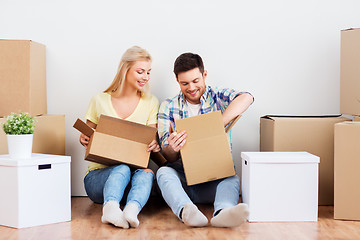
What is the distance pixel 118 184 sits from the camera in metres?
1.77

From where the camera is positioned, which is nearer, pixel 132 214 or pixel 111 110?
pixel 132 214

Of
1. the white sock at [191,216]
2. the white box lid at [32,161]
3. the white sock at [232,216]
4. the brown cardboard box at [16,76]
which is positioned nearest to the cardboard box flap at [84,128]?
the white box lid at [32,161]

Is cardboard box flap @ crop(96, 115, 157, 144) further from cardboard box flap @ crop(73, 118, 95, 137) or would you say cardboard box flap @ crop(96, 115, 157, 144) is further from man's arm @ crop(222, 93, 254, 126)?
man's arm @ crop(222, 93, 254, 126)

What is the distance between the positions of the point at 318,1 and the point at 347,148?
36.5 inches

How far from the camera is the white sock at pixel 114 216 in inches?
62.6

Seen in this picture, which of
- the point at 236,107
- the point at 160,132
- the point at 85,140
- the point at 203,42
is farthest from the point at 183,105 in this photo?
the point at 85,140

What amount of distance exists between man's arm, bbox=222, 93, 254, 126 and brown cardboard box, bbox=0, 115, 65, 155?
0.88 metres

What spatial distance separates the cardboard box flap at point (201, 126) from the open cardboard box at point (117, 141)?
0.17 m

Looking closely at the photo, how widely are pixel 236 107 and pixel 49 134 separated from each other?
3.17 ft

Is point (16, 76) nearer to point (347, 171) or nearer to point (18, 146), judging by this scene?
point (18, 146)

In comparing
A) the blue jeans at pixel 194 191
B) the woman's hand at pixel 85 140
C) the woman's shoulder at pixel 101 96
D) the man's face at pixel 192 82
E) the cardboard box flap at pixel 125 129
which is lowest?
the blue jeans at pixel 194 191

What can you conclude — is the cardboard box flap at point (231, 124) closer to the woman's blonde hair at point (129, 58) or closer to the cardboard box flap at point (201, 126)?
the cardboard box flap at point (201, 126)

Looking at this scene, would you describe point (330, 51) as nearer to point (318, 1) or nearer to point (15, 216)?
point (318, 1)

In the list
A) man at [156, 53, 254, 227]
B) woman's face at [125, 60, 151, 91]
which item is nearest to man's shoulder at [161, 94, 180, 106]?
man at [156, 53, 254, 227]
